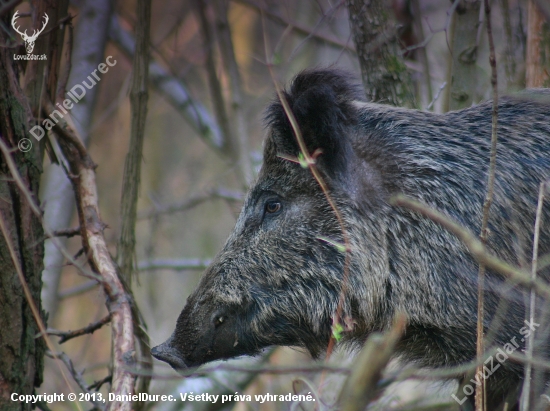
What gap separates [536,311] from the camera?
3180 millimetres

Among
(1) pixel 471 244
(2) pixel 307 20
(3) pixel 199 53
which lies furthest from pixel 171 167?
(1) pixel 471 244

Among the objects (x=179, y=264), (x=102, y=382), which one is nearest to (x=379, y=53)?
(x=102, y=382)

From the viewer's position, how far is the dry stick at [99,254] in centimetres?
284

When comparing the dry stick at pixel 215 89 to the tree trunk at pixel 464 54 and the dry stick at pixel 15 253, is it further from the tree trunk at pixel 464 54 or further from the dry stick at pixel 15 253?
the dry stick at pixel 15 253

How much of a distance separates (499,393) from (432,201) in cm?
121

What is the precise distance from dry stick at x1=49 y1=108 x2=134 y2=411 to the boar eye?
0.92m

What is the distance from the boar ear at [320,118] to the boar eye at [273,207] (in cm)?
29

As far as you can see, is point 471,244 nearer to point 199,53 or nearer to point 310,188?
point 310,188

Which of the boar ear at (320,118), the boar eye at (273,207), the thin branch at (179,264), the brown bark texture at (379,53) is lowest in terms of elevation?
the thin branch at (179,264)

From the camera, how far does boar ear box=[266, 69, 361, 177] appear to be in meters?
3.42

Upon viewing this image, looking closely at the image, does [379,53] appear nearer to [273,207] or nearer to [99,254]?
[273,207]

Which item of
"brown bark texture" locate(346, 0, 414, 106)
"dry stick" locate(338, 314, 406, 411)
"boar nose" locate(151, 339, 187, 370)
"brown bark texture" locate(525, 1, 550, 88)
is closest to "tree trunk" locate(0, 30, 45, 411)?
"boar nose" locate(151, 339, 187, 370)

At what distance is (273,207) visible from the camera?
143 inches

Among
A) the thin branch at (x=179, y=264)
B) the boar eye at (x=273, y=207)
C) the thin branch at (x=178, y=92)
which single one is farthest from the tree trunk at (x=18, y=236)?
the thin branch at (x=178, y=92)
